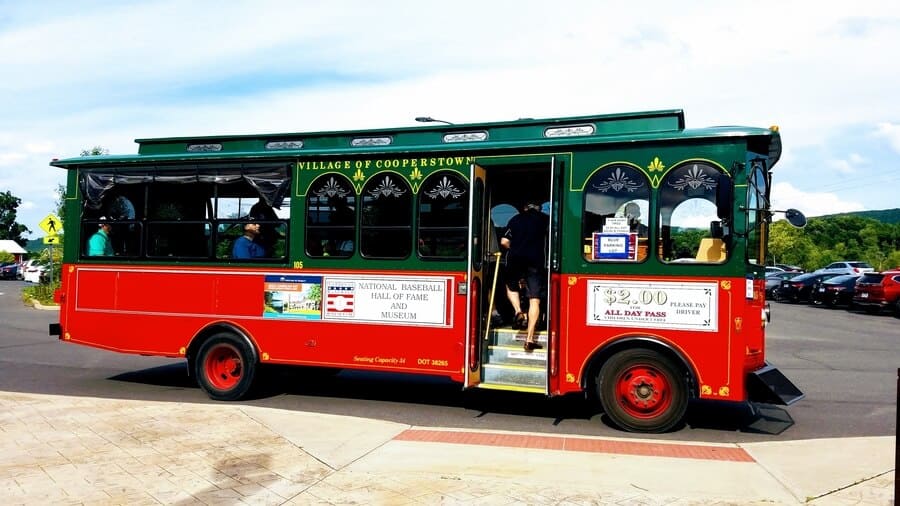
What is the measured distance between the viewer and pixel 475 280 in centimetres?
821

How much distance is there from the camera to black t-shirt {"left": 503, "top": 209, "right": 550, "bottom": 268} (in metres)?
8.66

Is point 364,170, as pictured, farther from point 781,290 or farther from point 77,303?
point 781,290

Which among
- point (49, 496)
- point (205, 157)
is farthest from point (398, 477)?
point (205, 157)

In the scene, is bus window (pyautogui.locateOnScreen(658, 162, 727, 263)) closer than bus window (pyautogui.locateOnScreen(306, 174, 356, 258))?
Yes

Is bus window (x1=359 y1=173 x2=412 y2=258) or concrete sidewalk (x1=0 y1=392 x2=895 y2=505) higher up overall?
bus window (x1=359 y1=173 x2=412 y2=258)

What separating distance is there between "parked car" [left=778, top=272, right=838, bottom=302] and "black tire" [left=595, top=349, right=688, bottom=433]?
26328mm

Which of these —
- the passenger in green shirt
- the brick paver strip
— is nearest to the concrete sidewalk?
the brick paver strip

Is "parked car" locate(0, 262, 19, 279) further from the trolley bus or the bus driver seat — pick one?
the bus driver seat

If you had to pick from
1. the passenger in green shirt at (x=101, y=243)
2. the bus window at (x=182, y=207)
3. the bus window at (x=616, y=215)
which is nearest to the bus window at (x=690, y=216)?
the bus window at (x=616, y=215)

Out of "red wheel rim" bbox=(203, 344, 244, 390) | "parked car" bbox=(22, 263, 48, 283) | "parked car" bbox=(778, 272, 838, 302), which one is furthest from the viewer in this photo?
"parked car" bbox=(22, 263, 48, 283)

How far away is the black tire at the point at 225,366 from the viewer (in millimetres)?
9109

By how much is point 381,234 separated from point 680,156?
132 inches

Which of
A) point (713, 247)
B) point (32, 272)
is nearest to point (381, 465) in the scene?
point (713, 247)

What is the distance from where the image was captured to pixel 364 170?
8750 millimetres
